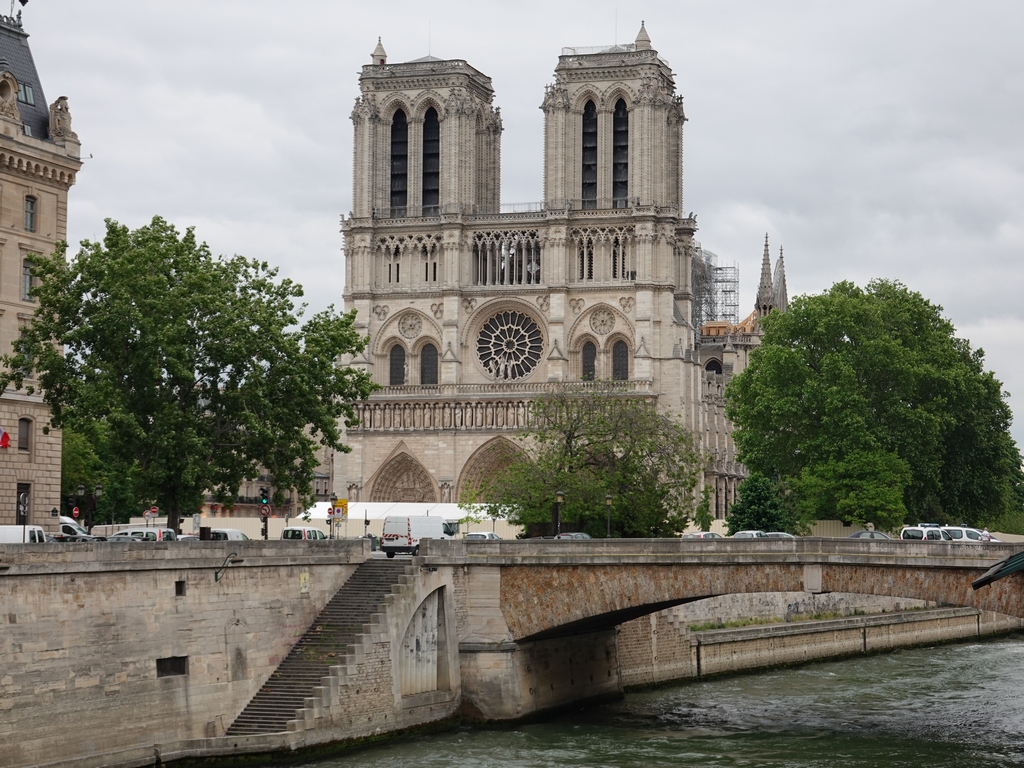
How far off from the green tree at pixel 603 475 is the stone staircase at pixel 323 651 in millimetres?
21830

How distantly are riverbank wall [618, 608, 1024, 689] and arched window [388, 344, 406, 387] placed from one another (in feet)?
135

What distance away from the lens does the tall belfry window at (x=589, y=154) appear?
333 ft

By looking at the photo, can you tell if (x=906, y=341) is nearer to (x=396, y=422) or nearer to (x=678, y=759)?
(x=396, y=422)

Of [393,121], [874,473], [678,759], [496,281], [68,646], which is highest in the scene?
[393,121]

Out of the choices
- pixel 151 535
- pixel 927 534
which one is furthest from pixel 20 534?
pixel 927 534

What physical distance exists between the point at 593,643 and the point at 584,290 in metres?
51.9

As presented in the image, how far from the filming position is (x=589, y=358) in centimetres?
10050

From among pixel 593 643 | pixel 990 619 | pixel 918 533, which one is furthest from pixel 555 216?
pixel 593 643

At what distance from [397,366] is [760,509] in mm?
34523

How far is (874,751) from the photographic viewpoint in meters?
40.3

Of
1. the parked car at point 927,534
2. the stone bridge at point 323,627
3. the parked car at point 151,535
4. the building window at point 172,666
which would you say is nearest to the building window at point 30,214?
the parked car at point 151,535

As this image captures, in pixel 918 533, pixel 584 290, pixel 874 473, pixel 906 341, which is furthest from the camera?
pixel 584 290

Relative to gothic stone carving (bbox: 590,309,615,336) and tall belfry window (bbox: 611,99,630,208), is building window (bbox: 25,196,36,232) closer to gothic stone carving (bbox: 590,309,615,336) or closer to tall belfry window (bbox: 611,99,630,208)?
gothic stone carving (bbox: 590,309,615,336)

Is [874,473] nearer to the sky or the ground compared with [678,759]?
nearer to the sky
